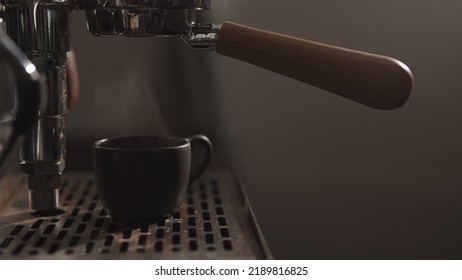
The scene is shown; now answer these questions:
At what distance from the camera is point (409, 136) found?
629mm

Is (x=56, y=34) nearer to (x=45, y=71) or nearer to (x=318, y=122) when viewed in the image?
(x=45, y=71)

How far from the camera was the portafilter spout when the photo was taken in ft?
1.19

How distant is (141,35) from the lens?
0.43 m

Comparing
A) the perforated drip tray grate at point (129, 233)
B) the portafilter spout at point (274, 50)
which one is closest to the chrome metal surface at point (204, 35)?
the portafilter spout at point (274, 50)

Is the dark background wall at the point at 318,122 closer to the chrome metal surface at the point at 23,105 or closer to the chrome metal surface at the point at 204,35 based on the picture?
the chrome metal surface at the point at 204,35

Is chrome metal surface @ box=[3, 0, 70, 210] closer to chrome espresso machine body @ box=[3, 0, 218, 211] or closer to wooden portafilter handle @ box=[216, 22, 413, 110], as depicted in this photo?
chrome espresso machine body @ box=[3, 0, 218, 211]

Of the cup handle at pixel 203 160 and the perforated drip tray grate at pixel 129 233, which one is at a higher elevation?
the cup handle at pixel 203 160

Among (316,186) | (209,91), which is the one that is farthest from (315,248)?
(209,91)

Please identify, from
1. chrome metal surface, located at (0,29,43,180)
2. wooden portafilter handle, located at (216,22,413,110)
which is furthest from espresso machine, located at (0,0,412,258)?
chrome metal surface, located at (0,29,43,180)

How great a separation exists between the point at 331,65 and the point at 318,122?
0.26 meters

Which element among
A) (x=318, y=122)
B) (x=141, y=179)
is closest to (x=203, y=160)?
(x=141, y=179)

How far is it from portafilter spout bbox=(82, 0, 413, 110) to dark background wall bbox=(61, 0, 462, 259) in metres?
0.17

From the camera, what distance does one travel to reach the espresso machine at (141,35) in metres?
0.37
